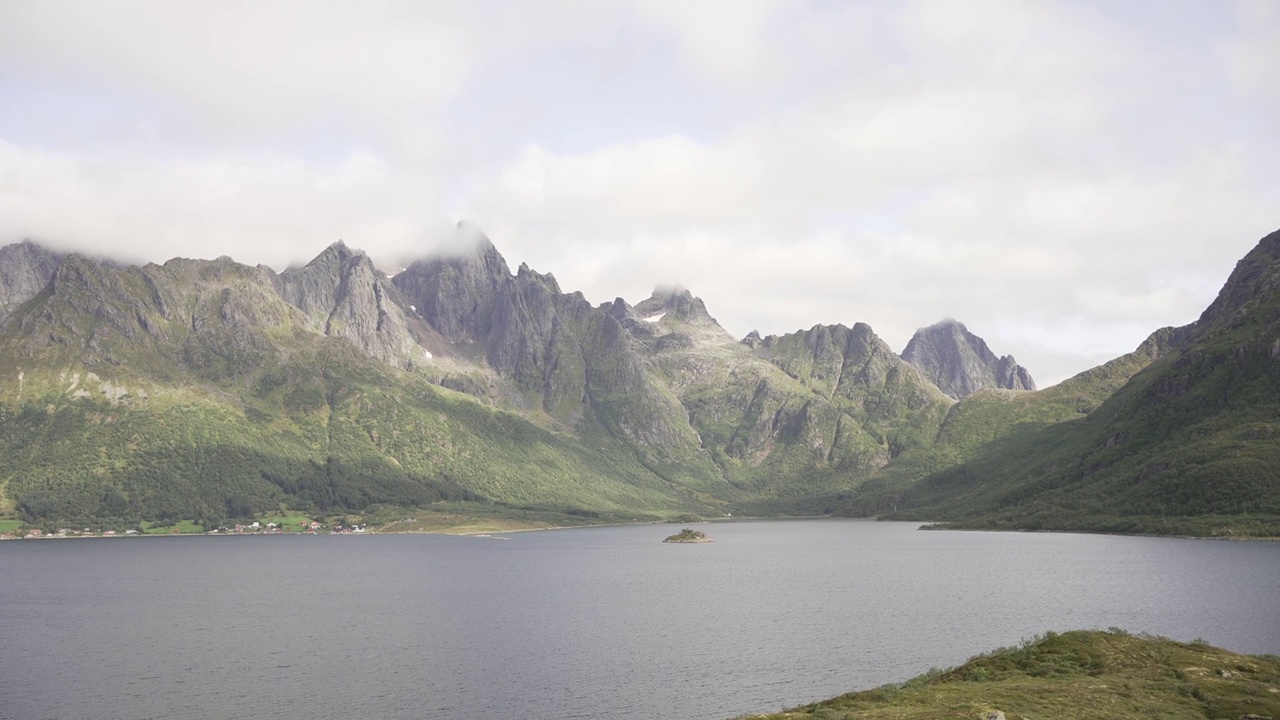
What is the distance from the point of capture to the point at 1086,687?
7650 cm

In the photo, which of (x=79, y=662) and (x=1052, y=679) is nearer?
(x=1052, y=679)

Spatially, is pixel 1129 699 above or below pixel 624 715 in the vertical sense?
above

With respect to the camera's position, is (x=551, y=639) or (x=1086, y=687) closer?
(x=1086, y=687)

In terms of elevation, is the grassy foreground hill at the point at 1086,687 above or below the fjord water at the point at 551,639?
above

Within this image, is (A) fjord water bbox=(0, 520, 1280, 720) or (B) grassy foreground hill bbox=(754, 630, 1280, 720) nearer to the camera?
(B) grassy foreground hill bbox=(754, 630, 1280, 720)

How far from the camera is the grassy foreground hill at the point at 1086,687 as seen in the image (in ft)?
224

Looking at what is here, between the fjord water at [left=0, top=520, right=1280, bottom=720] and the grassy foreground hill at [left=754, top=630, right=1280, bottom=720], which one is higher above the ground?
the grassy foreground hill at [left=754, top=630, right=1280, bottom=720]

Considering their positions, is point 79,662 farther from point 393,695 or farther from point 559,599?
point 559,599

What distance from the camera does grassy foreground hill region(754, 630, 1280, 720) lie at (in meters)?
68.2

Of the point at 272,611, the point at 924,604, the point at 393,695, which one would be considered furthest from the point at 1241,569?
the point at 272,611

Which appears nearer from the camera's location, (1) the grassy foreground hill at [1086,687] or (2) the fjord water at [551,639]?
(1) the grassy foreground hill at [1086,687]

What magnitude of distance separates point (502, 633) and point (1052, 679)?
8853cm

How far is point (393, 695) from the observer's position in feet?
345

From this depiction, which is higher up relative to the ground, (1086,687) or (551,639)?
(1086,687)
